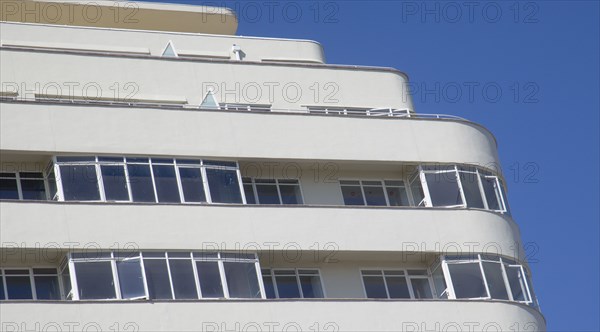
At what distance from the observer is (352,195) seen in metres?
34.8

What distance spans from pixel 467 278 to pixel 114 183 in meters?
9.59

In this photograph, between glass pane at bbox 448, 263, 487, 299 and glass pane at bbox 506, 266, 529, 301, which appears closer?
glass pane at bbox 448, 263, 487, 299

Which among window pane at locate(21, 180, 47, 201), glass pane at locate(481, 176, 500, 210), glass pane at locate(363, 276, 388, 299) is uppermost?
window pane at locate(21, 180, 47, 201)

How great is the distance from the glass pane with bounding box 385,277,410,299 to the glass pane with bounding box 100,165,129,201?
24.4 ft

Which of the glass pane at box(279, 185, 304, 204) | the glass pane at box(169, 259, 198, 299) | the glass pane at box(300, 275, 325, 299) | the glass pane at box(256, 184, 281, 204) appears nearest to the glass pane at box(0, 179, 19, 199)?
the glass pane at box(169, 259, 198, 299)

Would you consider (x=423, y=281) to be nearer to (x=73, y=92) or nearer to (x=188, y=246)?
(x=188, y=246)

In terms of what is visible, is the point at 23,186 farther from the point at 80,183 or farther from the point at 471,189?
the point at 471,189

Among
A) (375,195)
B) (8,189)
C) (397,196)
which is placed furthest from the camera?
(397,196)

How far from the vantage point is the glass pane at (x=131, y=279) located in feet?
98.7

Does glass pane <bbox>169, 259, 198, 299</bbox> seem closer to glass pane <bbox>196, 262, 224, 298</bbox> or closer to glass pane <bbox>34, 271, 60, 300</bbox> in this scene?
glass pane <bbox>196, 262, 224, 298</bbox>

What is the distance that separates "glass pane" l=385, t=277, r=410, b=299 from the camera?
110 feet

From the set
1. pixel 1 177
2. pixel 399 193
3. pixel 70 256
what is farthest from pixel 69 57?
pixel 399 193

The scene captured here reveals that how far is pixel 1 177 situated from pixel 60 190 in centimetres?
173

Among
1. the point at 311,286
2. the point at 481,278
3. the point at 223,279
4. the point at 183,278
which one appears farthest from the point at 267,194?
the point at 481,278
